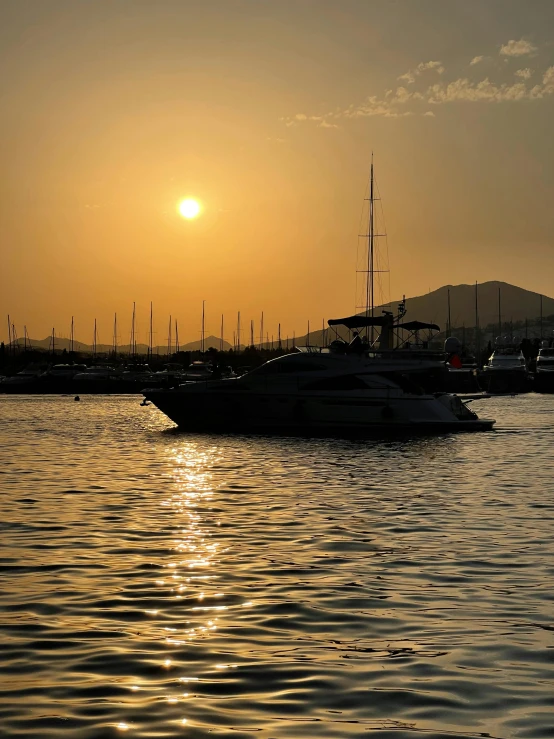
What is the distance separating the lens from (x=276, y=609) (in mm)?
10602

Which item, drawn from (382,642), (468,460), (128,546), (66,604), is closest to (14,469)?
(468,460)

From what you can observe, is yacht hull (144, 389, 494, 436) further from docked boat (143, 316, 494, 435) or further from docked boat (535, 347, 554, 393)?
docked boat (535, 347, 554, 393)

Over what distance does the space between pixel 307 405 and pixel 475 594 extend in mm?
29333

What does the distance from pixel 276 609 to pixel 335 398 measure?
2981 cm

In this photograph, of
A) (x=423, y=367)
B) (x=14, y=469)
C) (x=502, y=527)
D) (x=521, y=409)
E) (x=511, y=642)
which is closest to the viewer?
(x=511, y=642)

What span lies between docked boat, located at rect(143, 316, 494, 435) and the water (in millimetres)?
15806

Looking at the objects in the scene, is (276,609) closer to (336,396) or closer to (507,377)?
(336,396)

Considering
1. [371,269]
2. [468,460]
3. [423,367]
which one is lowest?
[468,460]

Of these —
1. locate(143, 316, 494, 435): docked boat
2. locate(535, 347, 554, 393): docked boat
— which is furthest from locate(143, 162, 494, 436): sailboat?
locate(535, 347, 554, 393): docked boat

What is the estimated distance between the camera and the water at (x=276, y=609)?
7.36 metres

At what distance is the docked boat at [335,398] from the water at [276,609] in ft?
51.9

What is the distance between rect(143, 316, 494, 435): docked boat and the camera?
39719 millimetres

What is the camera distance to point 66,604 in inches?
425

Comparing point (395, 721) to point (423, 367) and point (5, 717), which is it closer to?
point (5, 717)
